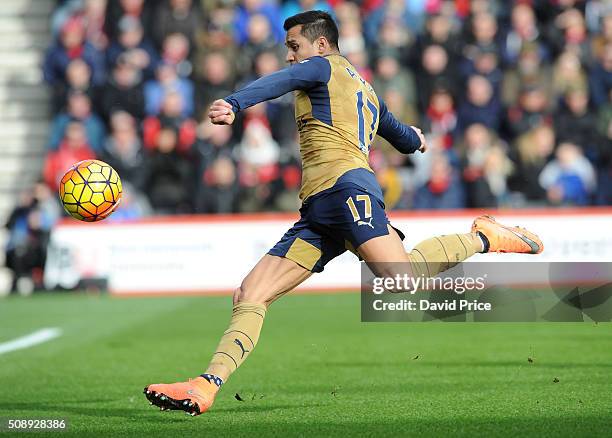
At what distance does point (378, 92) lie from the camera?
17.9 metres

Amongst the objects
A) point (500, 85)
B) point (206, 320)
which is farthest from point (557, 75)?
point (206, 320)

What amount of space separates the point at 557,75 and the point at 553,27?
1.09 metres

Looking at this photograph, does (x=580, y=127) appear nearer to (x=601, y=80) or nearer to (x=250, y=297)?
(x=601, y=80)

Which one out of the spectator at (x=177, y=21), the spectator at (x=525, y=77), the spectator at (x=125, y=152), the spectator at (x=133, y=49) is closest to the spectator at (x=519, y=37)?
the spectator at (x=525, y=77)

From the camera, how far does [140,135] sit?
61.6ft

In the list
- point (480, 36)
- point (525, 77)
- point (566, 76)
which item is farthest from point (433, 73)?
point (566, 76)

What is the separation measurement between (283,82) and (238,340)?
1496 millimetres

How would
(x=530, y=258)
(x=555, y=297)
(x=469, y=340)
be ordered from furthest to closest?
(x=530, y=258) < (x=555, y=297) < (x=469, y=340)

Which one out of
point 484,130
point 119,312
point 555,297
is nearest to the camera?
point 555,297

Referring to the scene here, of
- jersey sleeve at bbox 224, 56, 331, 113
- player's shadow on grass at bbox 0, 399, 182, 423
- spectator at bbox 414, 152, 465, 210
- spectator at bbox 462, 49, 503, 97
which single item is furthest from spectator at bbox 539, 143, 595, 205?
jersey sleeve at bbox 224, 56, 331, 113

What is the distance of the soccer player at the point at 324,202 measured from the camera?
6.82 metres

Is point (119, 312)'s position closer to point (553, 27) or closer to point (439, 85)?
point (439, 85)

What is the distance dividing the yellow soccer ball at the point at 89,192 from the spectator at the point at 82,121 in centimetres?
1128

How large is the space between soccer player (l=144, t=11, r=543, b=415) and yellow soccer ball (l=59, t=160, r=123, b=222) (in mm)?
1052
